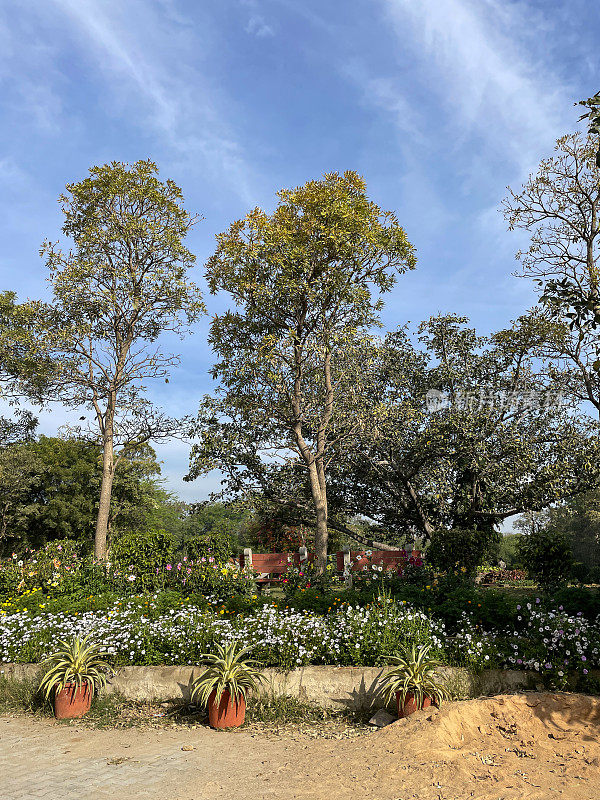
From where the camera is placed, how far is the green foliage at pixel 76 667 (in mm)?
5383

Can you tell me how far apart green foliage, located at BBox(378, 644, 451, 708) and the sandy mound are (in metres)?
0.18

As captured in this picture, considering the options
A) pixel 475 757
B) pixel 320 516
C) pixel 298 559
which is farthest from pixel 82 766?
pixel 298 559

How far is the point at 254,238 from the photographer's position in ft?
37.4

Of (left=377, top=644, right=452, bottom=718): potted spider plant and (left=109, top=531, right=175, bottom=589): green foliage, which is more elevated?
(left=109, top=531, right=175, bottom=589): green foliage

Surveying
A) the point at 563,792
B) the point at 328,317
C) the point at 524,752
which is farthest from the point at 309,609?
the point at 328,317

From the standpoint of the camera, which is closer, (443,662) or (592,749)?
(592,749)

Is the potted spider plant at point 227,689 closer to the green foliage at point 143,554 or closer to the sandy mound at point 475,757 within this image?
the sandy mound at point 475,757

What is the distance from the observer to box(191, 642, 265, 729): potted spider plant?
4.89 m

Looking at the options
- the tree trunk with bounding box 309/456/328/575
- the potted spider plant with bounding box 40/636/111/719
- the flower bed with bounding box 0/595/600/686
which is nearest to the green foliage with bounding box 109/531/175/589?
the flower bed with bounding box 0/595/600/686

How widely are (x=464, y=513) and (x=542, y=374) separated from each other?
4.39 m

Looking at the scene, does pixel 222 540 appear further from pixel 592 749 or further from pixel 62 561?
pixel 592 749

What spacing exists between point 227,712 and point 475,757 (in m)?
2.18

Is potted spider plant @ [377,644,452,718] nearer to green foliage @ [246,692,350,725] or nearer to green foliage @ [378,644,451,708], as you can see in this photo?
green foliage @ [378,644,451,708]

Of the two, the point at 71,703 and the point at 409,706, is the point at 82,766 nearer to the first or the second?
the point at 71,703
